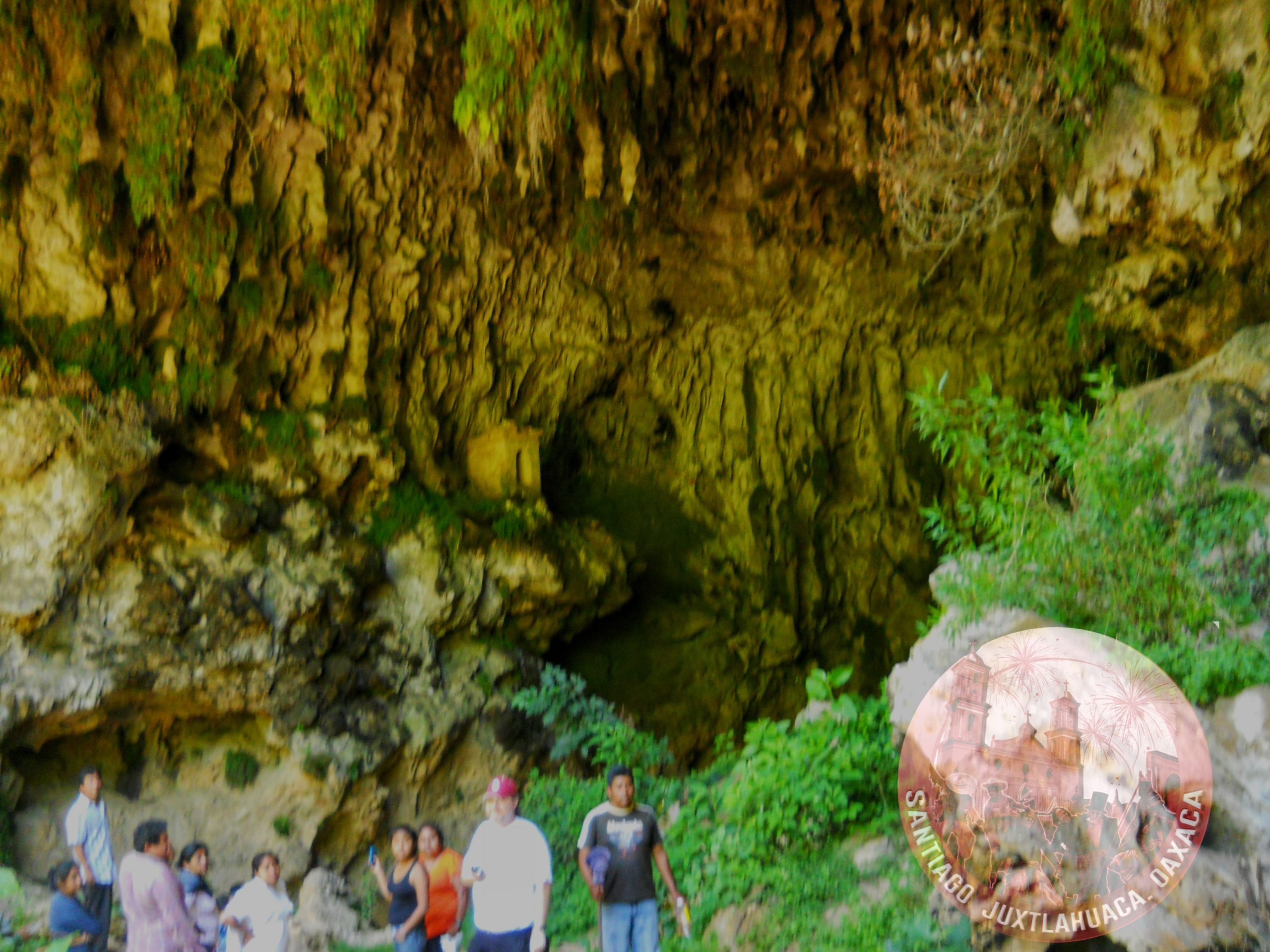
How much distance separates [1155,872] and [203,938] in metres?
3.98

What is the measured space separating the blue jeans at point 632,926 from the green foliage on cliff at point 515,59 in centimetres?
484

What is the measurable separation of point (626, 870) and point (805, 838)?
45.3 inches

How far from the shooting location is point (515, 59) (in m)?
6.09

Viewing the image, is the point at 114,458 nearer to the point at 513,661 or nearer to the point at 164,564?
the point at 164,564

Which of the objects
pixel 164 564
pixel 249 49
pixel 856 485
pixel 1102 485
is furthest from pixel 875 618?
pixel 249 49

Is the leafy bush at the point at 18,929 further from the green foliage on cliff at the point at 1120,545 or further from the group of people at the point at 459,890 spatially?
the green foliage on cliff at the point at 1120,545

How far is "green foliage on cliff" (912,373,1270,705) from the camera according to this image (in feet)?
10.5

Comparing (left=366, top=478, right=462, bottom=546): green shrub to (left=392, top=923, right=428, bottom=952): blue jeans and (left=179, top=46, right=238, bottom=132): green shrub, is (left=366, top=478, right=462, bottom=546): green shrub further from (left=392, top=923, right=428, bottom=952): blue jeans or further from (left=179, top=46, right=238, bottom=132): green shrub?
(left=392, top=923, right=428, bottom=952): blue jeans

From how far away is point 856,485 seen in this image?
396 inches

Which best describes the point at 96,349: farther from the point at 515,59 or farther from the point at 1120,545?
the point at 1120,545

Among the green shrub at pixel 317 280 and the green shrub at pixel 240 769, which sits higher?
the green shrub at pixel 317 280

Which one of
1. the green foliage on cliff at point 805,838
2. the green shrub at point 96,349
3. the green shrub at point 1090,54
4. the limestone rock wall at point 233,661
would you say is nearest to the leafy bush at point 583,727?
the limestone rock wall at point 233,661

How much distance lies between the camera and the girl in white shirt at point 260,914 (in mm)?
3789

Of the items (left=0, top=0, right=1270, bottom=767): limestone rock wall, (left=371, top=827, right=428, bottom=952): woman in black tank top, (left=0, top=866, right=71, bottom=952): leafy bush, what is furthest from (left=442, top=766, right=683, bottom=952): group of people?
(left=0, top=0, right=1270, bottom=767): limestone rock wall
